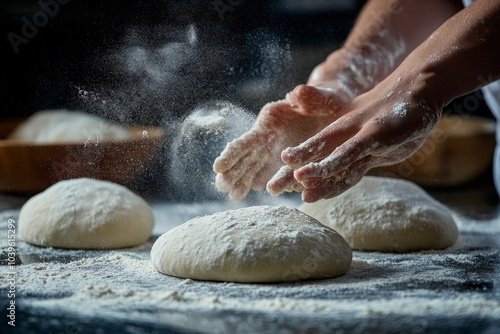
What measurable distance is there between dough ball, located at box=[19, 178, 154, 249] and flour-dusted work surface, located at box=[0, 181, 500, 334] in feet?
0.24

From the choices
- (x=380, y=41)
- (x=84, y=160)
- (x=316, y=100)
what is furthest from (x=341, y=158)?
(x=380, y=41)

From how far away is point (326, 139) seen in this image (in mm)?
1518

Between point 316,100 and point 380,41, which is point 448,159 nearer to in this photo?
point 380,41

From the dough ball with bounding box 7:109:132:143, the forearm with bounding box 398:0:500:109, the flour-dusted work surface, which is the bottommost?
the flour-dusted work surface

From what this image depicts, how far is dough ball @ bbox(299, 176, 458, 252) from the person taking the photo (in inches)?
71.6

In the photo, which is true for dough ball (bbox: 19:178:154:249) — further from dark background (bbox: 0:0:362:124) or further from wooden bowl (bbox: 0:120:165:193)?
dark background (bbox: 0:0:362:124)

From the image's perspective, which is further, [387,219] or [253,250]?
[387,219]

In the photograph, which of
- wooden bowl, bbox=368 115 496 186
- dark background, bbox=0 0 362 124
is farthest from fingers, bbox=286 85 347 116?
wooden bowl, bbox=368 115 496 186

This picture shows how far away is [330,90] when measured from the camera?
1812 mm

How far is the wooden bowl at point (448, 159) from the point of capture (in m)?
2.69

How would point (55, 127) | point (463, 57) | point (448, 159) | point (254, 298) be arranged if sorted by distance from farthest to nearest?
point (55, 127) < point (448, 159) < point (463, 57) < point (254, 298)

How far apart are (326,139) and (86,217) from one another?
0.76 metres

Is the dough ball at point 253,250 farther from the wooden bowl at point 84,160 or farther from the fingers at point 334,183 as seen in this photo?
the wooden bowl at point 84,160

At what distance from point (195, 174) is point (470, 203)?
1273mm
